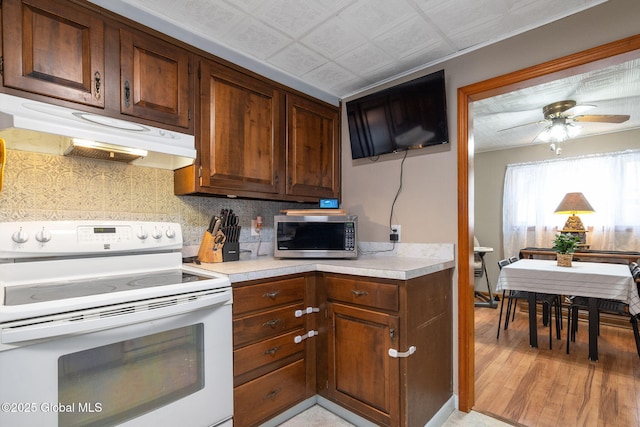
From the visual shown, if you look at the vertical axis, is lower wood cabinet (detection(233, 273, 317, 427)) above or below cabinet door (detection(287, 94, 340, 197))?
below

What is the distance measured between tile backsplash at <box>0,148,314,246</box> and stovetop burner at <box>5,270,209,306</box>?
401 millimetres

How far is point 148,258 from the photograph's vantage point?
166 cm

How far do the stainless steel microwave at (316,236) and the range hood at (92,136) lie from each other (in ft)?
2.41

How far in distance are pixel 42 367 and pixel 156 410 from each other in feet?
1.47

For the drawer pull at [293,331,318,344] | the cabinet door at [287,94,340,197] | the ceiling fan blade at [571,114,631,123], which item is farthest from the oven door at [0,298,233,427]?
the ceiling fan blade at [571,114,631,123]

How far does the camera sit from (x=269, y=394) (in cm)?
168

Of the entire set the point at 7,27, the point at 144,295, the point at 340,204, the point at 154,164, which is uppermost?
the point at 7,27

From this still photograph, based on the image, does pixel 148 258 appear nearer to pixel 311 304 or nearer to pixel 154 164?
pixel 154 164

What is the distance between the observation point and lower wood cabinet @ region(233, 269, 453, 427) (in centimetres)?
156

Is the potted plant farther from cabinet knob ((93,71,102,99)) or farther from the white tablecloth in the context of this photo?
cabinet knob ((93,71,102,99))

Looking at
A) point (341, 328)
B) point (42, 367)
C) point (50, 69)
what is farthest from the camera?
point (341, 328)

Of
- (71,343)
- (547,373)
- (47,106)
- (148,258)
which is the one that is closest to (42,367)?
→ (71,343)

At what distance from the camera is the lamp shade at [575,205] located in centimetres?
370

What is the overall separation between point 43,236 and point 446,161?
2.24 meters
